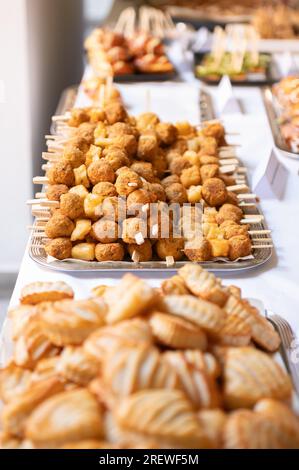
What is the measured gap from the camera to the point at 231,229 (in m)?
2.04

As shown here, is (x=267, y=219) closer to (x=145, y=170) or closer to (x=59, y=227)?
(x=145, y=170)

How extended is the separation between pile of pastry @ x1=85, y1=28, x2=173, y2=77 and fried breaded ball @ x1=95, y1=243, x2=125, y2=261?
1.91 m

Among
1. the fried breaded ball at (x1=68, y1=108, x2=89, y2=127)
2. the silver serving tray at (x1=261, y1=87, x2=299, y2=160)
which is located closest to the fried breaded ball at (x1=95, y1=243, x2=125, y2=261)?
the fried breaded ball at (x1=68, y1=108, x2=89, y2=127)

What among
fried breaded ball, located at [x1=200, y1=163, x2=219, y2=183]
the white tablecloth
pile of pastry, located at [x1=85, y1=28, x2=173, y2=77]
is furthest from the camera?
pile of pastry, located at [x1=85, y1=28, x2=173, y2=77]

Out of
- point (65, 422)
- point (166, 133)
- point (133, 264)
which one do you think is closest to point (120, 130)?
point (166, 133)

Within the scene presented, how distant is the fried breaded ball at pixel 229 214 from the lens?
2127 millimetres

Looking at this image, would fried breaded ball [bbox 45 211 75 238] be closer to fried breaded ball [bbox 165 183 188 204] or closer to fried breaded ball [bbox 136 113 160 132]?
fried breaded ball [bbox 165 183 188 204]

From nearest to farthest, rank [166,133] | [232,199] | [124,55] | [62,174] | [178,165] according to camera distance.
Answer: [62,174], [232,199], [178,165], [166,133], [124,55]

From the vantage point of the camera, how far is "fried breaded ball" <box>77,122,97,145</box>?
2.39 metres

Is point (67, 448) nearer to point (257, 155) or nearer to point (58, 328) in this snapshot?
point (58, 328)

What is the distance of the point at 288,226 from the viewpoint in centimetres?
227

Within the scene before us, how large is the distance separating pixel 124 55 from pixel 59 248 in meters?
2.12

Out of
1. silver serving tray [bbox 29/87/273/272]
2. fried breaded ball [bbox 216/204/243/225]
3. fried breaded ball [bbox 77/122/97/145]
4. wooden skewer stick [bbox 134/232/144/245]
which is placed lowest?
silver serving tray [bbox 29/87/273/272]

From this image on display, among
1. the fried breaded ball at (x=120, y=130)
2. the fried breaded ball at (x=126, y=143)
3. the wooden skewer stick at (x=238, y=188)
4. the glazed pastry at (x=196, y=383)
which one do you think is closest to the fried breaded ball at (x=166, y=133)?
the fried breaded ball at (x=120, y=130)
